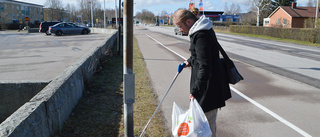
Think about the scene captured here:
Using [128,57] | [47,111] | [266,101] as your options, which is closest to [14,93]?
[47,111]

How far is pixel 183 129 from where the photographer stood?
2.72 meters

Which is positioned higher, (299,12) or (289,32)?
(299,12)

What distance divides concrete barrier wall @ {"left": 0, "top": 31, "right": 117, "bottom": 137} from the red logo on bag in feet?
5.18

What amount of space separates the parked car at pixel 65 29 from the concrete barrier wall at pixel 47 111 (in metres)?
28.0

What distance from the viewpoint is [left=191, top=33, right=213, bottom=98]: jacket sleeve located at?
104 inches

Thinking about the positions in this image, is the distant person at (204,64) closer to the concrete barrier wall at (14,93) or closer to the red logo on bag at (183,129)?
the red logo on bag at (183,129)

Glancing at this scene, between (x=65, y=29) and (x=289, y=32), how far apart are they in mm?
25200

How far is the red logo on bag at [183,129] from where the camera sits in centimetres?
269

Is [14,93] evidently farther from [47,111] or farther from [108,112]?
[47,111]

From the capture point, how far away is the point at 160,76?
829cm

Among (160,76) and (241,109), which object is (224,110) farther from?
(160,76)

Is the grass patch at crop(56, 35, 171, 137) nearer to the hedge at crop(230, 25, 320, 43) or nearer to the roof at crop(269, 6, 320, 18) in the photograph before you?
the hedge at crop(230, 25, 320, 43)

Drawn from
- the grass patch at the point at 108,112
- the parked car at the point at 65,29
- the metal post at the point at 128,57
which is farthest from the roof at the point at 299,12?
the metal post at the point at 128,57

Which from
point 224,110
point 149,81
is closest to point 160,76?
point 149,81
